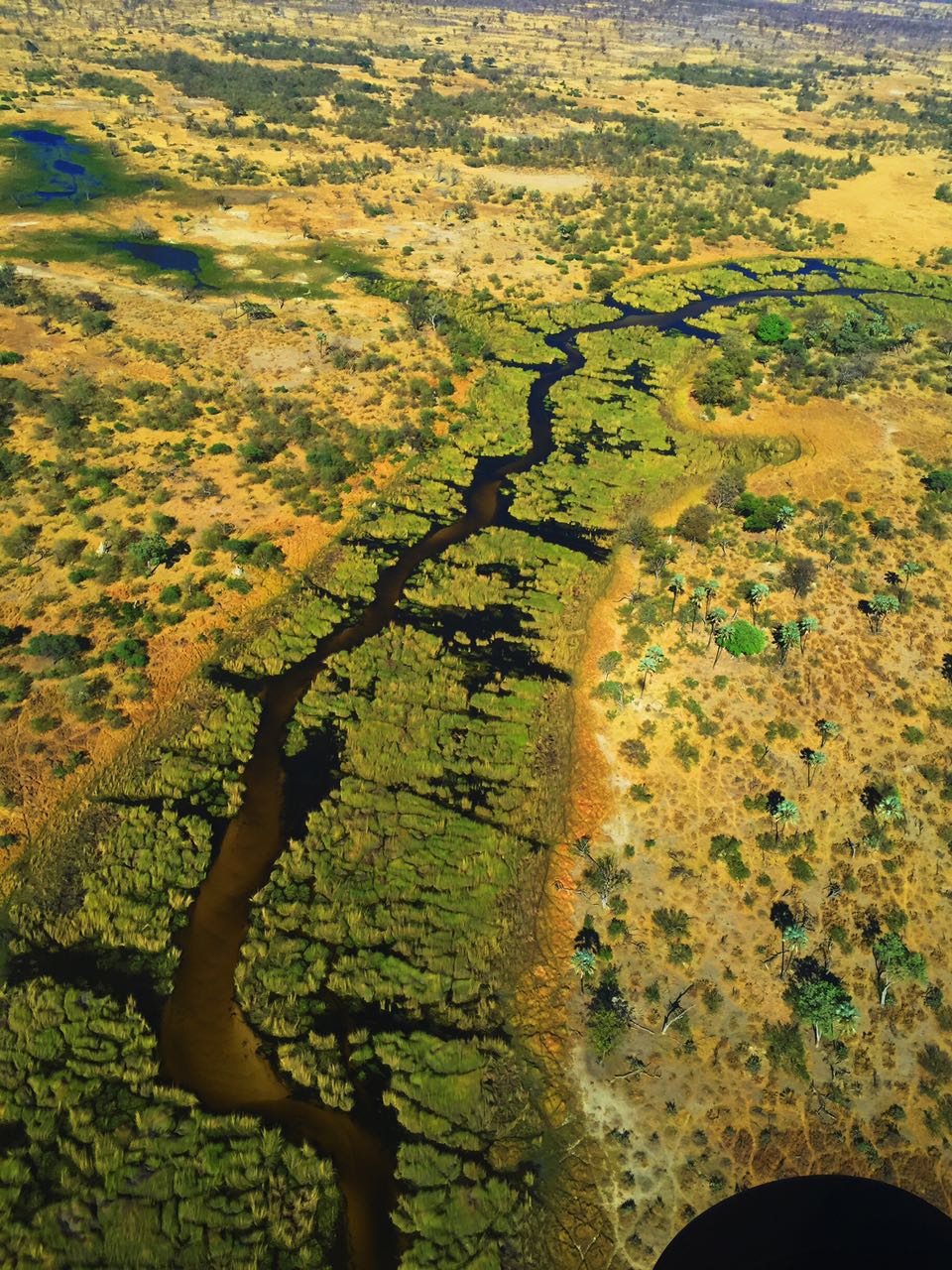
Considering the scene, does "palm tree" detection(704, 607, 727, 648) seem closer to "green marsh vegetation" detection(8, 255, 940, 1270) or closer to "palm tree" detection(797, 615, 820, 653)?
"palm tree" detection(797, 615, 820, 653)

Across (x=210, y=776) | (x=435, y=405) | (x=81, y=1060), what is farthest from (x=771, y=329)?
(x=81, y=1060)

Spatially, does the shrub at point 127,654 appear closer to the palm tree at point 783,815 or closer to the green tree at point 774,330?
the palm tree at point 783,815

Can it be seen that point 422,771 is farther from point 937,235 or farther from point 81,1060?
point 937,235

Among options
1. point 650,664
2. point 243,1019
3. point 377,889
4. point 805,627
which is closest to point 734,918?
point 650,664

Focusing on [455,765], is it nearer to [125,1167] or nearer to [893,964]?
[125,1167]

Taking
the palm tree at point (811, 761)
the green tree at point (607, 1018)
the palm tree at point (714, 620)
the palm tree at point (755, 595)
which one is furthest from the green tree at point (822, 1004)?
the palm tree at point (755, 595)

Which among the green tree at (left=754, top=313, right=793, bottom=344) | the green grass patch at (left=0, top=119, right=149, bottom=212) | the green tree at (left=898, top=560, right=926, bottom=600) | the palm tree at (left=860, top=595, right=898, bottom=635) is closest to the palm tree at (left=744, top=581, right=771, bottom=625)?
the palm tree at (left=860, top=595, right=898, bottom=635)
